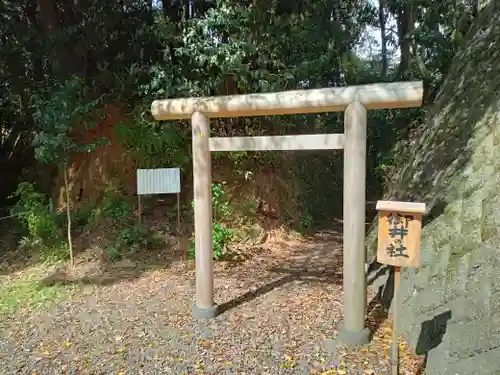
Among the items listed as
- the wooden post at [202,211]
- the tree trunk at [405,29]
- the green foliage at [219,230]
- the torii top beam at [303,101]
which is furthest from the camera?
the tree trunk at [405,29]

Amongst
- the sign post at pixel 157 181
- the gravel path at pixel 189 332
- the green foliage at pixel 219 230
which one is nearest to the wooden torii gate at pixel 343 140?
the gravel path at pixel 189 332

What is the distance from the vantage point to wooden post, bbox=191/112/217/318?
4.07 metres

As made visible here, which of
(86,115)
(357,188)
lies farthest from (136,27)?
(357,188)

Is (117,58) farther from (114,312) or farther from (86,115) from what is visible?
(114,312)

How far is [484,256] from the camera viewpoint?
3135 mm

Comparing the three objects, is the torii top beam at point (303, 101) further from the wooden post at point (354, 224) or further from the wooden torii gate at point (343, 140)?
the wooden post at point (354, 224)

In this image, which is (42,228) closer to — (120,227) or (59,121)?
(120,227)

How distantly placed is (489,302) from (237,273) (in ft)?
11.8

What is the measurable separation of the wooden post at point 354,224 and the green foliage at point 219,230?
2.93 metres

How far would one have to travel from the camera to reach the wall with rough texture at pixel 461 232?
9.27ft

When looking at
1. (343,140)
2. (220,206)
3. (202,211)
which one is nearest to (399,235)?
(343,140)

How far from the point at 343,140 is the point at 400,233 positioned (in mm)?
1056

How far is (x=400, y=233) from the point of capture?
2.88 metres

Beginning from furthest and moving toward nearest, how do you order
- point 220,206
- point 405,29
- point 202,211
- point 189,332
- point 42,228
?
point 405,29 < point 220,206 < point 42,228 < point 202,211 < point 189,332
